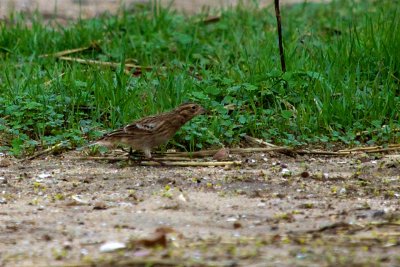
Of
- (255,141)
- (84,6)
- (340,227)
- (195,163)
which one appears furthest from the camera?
(84,6)

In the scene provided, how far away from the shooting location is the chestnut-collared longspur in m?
7.25

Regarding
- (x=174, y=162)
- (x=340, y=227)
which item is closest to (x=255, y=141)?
(x=174, y=162)

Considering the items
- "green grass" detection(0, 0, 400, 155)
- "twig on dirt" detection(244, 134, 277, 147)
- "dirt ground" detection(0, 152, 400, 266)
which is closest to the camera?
"dirt ground" detection(0, 152, 400, 266)

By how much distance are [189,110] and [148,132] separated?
1.24ft

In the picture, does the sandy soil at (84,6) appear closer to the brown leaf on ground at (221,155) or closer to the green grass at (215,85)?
the green grass at (215,85)

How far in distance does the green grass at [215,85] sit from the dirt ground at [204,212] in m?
0.43

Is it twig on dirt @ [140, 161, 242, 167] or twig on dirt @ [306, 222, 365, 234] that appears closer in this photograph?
twig on dirt @ [306, 222, 365, 234]

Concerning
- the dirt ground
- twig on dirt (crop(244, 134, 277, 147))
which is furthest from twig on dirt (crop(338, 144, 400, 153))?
twig on dirt (crop(244, 134, 277, 147))

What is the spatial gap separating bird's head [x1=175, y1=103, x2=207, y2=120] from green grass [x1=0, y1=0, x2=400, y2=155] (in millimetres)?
218

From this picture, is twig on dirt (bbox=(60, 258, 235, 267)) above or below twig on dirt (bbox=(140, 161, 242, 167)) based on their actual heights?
above

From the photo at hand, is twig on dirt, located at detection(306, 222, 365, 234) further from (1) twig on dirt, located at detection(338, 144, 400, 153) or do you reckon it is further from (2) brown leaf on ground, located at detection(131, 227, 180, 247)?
(1) twig on dirt, located at detection(338, 144, 400, 153)

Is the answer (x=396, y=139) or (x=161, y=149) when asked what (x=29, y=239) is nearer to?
(x=161, y=149)

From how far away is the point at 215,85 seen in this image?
27.6 ft

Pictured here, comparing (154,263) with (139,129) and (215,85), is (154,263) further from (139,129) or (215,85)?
(215,85)
